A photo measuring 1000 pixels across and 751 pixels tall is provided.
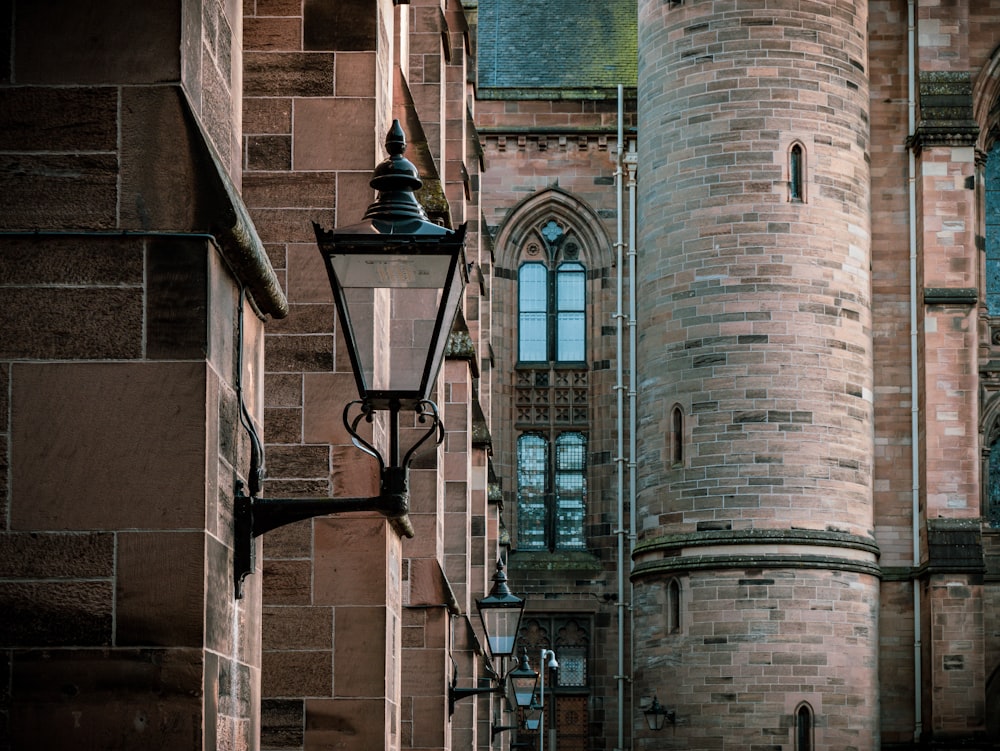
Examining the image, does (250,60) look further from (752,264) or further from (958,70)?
(958,70)

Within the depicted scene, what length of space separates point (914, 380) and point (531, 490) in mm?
6719

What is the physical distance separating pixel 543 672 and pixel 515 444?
389 cm

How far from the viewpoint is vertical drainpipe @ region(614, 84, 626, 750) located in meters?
30.0

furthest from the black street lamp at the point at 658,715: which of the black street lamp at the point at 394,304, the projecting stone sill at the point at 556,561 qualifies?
the black street lamp at the point at 394,304

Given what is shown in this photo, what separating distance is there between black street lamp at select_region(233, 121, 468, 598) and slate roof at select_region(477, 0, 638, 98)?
83.1 ft

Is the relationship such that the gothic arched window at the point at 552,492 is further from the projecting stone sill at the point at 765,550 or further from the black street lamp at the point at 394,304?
the black street lamp at the point at 394,304

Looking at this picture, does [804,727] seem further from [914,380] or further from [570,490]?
[570,490]

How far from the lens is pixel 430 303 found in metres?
6.51

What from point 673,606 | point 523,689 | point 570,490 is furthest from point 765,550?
point 570,490

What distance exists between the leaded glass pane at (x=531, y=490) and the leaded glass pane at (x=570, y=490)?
25 cm

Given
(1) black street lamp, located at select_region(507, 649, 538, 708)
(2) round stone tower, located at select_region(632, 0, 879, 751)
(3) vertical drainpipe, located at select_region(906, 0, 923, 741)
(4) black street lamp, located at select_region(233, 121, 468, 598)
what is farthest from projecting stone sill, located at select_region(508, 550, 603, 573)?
(4) black street lamp, located at select_region(233, 121, 468, 598)

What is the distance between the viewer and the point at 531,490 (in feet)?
103

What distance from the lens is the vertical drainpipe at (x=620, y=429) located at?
30016 millimetres

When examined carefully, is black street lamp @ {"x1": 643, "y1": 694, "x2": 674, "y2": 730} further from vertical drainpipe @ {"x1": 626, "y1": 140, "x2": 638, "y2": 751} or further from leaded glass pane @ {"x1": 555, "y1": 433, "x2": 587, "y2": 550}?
leaded glass pane @ {"x1": 555, "y1": 433, "x2": 587, "y2": 550}
